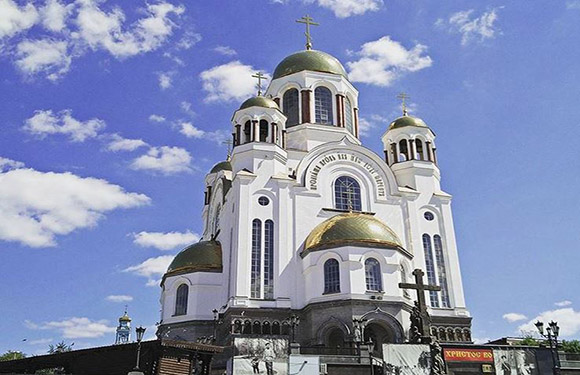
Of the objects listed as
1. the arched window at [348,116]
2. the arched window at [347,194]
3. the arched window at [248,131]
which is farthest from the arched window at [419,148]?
the arched window at [248,131]

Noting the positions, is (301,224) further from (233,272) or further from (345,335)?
(345,335)

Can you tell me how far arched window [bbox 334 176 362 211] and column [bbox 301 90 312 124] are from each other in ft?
16.0

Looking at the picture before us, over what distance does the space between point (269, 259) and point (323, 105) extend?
1149 cm

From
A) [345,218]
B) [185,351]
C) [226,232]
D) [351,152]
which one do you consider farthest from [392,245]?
[185,351]

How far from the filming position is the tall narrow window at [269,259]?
85.5 ft

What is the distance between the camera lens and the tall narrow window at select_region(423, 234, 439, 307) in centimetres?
2738

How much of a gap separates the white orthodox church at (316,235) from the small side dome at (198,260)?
0.07m

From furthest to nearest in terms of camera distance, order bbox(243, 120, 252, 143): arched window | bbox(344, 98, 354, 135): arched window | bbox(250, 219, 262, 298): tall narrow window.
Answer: bbox(344, 98, 354, 135): arched window
bbox(243, 120, 252, 143): arched window
bbox(250, 219, 262, 298): tall narrow window

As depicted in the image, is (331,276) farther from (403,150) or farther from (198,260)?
(403,150)

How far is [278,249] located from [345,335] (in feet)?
18.1

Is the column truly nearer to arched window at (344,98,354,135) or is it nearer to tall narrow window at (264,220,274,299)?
arched window at (344,98,354,135)

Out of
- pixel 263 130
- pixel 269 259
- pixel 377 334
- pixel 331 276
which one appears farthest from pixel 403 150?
pixel 377 334

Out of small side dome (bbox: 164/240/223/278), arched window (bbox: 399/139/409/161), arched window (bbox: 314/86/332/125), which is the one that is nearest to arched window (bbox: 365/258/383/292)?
small side dome (bbox: 164/240/223/278)

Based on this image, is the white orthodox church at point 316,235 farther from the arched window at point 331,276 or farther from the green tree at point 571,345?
the green tree at point 571,345
